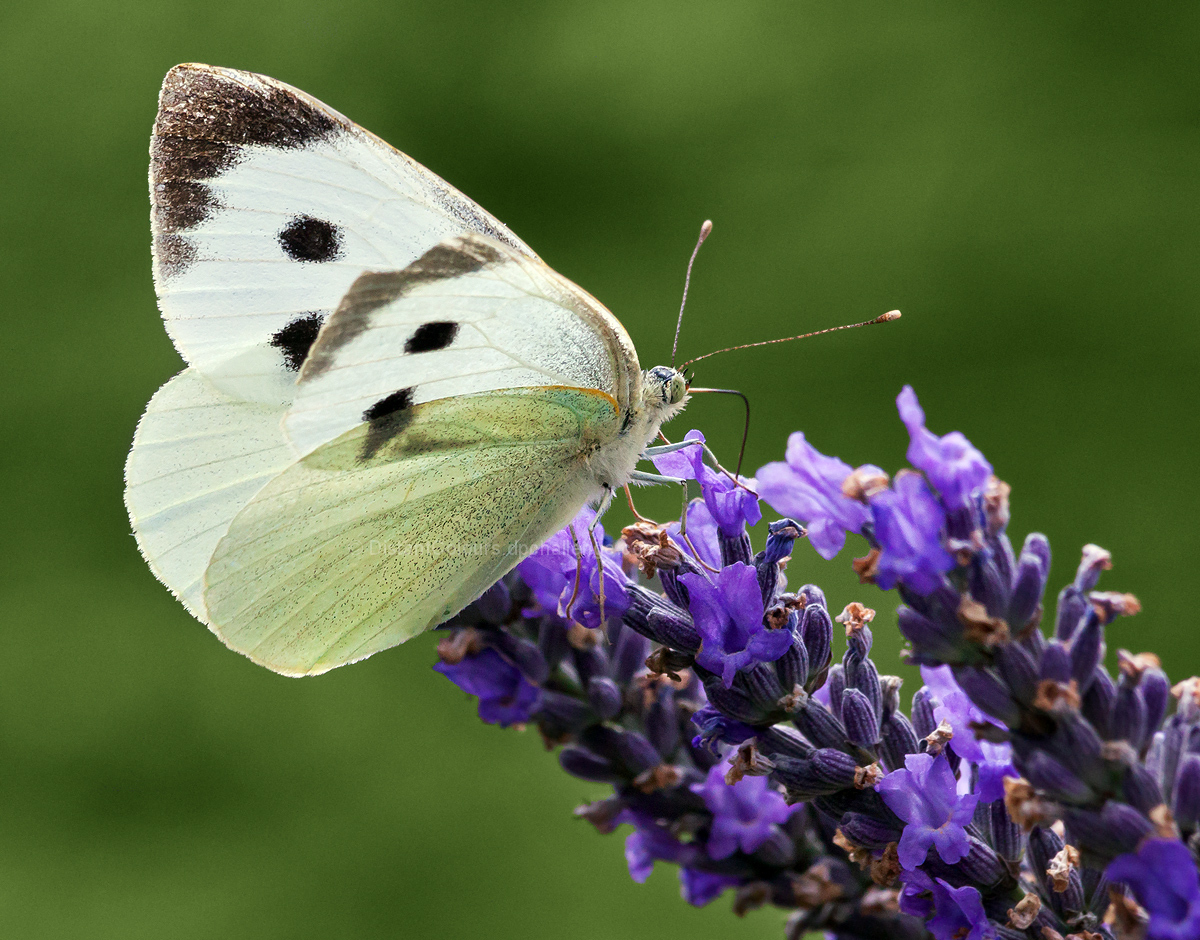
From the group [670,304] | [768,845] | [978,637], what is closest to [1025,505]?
[670,304]

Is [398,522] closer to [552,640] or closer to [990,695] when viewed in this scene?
[552,640]

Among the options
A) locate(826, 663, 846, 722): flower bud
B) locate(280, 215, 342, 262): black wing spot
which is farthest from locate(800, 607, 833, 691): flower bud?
locate(280, 215, 342, 262): black wing spot

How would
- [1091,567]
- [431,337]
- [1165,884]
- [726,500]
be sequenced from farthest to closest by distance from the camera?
1. [431,337]
2. [726,500]
3. [1091,567]
4. [1165,884]

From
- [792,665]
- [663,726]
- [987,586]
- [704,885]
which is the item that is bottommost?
[704,885]

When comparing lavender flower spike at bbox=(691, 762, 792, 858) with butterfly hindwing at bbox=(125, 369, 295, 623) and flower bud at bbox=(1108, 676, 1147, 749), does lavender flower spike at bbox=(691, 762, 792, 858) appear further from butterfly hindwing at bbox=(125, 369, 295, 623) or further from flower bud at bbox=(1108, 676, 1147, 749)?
butterfly hindwing at bbox=(125, 369, 295, 623)

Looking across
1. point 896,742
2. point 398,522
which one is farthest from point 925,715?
point 398,522
